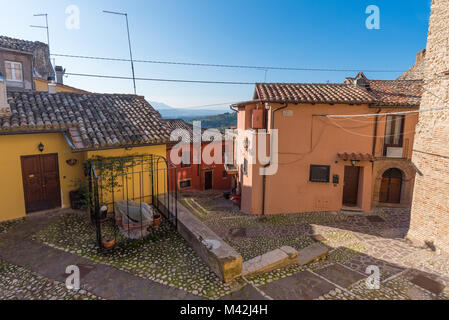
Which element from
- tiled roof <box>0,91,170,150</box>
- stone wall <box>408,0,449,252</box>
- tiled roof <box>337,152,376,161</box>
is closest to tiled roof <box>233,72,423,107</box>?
tiled roof <box>337,152,376,161</box>

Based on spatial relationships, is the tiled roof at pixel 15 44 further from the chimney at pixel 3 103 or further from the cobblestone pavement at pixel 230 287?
the cobblestone pavement at pixel 230 287

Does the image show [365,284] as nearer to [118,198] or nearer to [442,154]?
[442,154]

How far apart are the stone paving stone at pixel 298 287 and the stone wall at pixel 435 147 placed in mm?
5230

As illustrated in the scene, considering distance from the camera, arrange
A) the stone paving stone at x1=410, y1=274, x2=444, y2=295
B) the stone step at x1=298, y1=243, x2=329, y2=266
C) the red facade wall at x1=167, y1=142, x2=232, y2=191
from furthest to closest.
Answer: the red facade wall at x1=167, y1=142, x2=232, y2=191, the stone step at x1=298, y1=243, x2=329, y2=266, the stone paving stone at x1=410, y1=274, x2=444, y2=295

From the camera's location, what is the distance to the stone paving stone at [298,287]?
5.29 m

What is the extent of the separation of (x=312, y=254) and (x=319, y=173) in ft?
20.5

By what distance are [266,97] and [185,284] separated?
367 inches

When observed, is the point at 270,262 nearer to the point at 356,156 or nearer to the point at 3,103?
the point at 356,156

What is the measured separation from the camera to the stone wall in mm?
7953

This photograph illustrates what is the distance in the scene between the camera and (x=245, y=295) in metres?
5.10

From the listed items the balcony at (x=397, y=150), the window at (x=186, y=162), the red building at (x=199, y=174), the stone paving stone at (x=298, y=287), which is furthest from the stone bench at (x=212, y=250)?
the window at (x=186, y=162)

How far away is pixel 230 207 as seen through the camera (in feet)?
50.9

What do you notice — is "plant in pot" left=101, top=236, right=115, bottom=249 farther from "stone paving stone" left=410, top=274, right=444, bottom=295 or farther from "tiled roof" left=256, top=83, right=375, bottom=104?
"tiled roof" left=256, top=83, right=375, bottom=104

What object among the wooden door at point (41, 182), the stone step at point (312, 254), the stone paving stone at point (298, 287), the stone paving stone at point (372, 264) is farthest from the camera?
the wooden door at point (41, 182)
